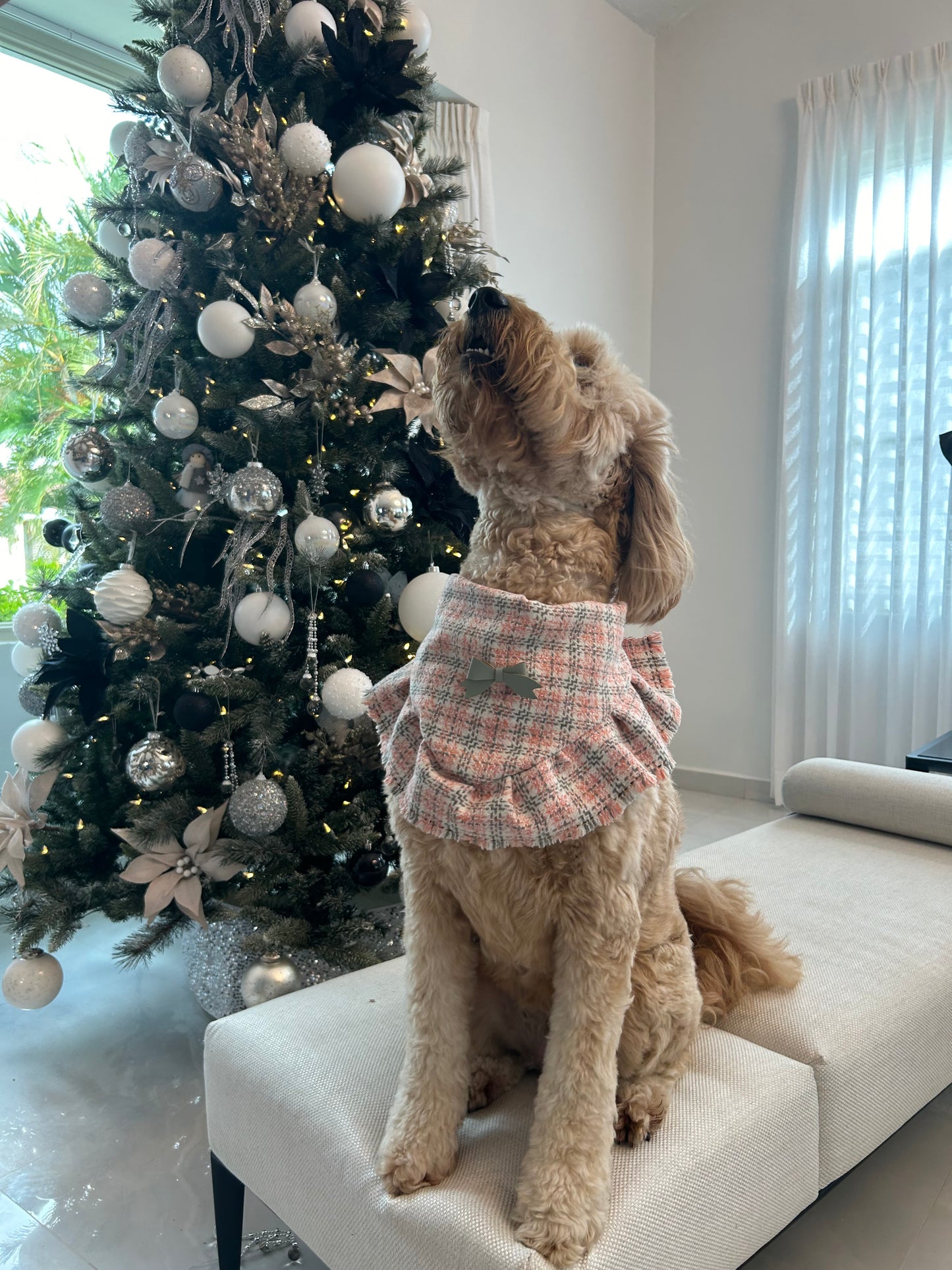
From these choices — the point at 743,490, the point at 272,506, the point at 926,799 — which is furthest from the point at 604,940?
the point at 743,490

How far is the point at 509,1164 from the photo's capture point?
1024mm

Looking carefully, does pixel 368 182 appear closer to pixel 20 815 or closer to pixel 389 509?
pixel 389 509

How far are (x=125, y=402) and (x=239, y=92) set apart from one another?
0.71 m

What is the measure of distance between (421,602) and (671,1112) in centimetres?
110

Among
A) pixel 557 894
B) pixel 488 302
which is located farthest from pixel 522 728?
pixel 488 302

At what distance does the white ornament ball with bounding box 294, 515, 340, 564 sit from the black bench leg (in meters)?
1.04

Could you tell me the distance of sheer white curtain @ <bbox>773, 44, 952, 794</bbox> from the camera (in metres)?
3.48

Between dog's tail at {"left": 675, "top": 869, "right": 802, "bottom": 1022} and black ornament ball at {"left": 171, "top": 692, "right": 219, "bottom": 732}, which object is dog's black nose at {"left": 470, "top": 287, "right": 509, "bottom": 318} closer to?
dog's tail at {"left": 675, "top": 869, "right": 802, "bottom": 1022}

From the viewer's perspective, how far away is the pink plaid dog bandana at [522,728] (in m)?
0.96

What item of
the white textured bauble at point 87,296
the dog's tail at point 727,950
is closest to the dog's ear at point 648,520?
the dog's tail at point 727,950

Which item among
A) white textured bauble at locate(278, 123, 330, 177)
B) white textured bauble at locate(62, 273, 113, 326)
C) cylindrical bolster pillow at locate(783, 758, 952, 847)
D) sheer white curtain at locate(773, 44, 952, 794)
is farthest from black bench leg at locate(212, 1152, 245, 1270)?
sheer white curtain at locate(773, 44, 952, 794)

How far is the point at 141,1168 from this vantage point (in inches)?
64.1

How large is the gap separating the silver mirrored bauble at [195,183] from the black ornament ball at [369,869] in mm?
1387

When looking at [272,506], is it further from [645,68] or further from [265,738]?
[645,68]
